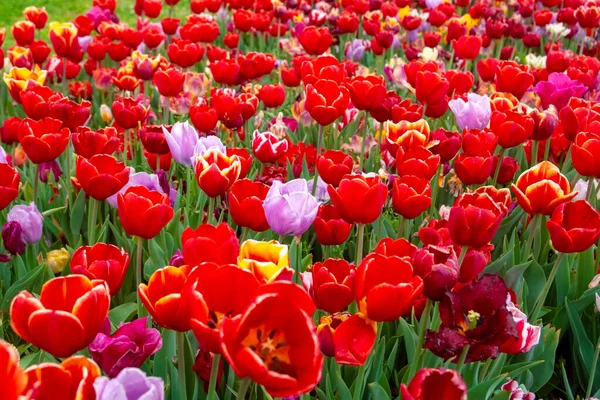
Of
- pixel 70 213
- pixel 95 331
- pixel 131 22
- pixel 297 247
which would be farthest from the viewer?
pixel 131 22

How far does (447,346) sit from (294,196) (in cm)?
77

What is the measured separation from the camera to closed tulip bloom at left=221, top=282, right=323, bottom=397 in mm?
1016

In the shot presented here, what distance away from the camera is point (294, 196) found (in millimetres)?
2037

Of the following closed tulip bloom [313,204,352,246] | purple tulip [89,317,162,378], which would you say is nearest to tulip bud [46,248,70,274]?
closed tulip bloom [313,204,352,246]

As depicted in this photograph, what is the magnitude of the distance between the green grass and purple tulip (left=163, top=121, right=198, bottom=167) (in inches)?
298

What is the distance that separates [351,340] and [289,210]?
0.62 meters

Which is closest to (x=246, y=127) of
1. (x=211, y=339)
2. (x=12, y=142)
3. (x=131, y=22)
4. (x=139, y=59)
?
(x=139, y=59)

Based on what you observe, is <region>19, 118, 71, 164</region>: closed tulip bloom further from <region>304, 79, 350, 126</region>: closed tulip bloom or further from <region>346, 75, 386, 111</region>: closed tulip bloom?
<region>346, 75, 386, 111</region>: closed tulip bloom

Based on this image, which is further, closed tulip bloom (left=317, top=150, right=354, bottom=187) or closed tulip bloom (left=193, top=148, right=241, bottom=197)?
closed tulip bloom (left=317, top=150, right=354, bottom=187)

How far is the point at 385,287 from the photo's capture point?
1.39 metres

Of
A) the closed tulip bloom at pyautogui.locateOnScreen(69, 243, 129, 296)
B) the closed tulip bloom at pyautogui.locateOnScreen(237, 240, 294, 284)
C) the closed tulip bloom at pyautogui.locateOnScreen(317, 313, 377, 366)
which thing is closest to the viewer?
the closed tulip bloom at pyautogui.locateOnScreen(237, 240, 294, 284)

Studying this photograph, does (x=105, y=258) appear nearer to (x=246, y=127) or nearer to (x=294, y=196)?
(x=294, y=196)

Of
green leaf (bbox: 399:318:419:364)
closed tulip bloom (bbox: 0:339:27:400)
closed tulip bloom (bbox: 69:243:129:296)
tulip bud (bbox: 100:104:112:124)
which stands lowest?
tulip bud (bbox: 100:104:112:124)

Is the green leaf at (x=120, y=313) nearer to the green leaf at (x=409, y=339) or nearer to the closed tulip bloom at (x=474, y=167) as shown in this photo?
the green leaf at (x=409, y=339)
